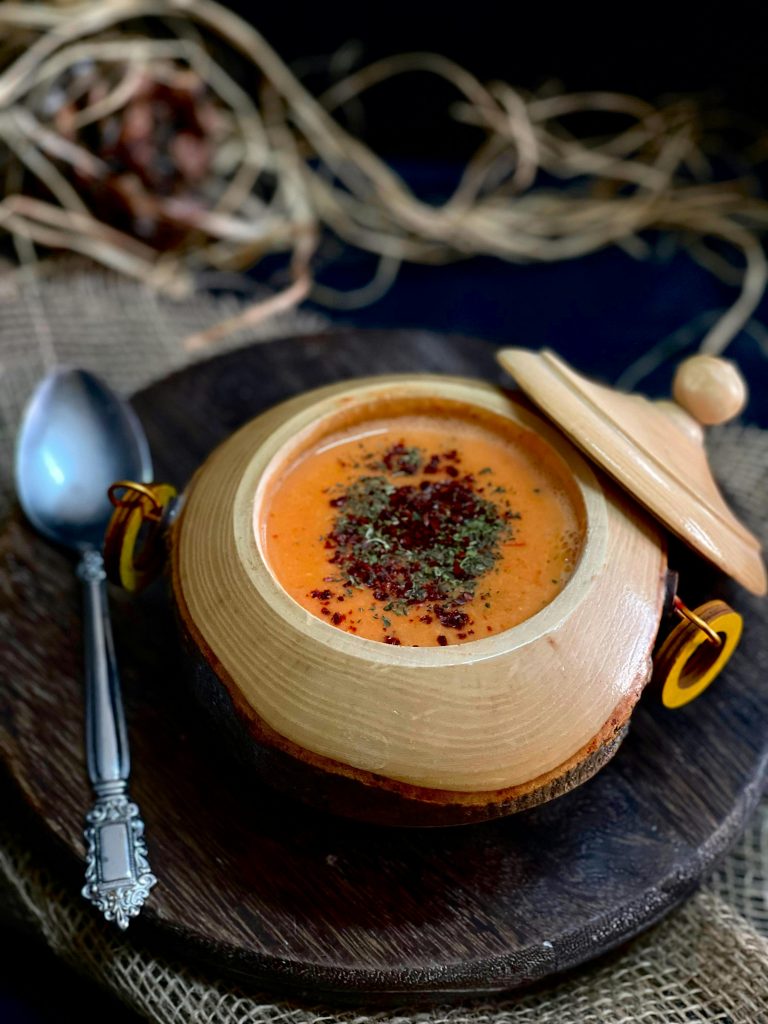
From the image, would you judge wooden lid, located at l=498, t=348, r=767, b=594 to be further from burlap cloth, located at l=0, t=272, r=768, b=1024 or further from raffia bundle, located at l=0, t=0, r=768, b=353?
raffia bundle, located at l=0, t=0, r=768, b=353

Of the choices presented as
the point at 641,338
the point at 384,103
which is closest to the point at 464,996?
the point at 641,338

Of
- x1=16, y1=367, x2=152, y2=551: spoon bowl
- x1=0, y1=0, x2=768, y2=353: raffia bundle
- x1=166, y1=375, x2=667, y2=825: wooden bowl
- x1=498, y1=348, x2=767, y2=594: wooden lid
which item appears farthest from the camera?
x1=0, y1=0, x2=768, y2=353: raffia bundle

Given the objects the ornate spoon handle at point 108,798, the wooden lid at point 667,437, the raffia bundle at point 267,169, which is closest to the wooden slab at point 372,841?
the ornate spoon handle at point 108,798

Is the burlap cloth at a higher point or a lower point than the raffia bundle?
lower

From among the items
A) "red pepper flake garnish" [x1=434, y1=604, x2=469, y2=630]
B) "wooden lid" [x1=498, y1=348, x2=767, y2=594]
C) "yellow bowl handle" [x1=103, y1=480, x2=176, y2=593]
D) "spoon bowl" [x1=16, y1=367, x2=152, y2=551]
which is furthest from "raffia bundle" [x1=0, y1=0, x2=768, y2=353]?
"red pepper flake garnish" [x1=434, y1=604, x2=469, y2=630]

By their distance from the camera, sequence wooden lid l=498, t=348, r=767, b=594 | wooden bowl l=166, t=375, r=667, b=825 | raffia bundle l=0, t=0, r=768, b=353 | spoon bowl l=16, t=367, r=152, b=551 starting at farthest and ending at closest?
raffia bundle l=0, t=0, r=768, b=353 < spoon bowl l=16, t=367, r=152, b=551 < wooden lid l=498, t=348, r=767, b=594 < wooden bowl l=166, t=375, r=667, b=825

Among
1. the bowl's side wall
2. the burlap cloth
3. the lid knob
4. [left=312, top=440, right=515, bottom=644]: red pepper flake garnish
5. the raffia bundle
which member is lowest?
the burlap cloth

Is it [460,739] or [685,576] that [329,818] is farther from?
[685,576]

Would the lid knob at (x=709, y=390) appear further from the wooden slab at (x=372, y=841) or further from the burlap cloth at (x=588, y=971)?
the burlap cloth at (x=588, y=971)

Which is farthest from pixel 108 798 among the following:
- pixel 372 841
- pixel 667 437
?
pixel 667 437
